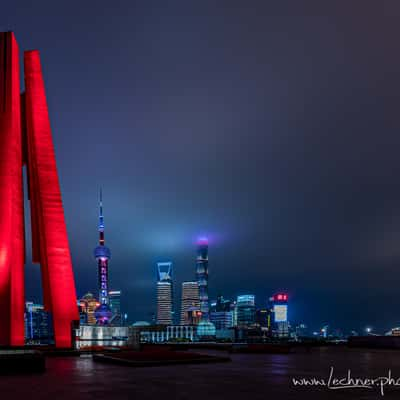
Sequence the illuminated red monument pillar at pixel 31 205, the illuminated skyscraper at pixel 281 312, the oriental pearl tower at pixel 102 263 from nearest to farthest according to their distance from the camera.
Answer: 1. the illuminated red monument pillar at pixel 31 205
2. the illuminated skyscraper at pixel 281 312
3. the oriental pearl tower at pixel 102 263

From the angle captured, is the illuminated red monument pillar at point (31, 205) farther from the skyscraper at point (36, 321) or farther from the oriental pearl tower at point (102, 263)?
the skyscraper at point (36, 321)

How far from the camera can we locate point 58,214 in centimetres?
2345

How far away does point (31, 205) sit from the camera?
24656mm

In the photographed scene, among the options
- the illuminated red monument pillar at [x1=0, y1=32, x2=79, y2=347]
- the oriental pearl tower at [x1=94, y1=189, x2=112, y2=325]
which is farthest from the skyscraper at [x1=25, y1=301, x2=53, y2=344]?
the illuminated red monument pillar at [x1=0, y1=32, x2=79, y2=347]

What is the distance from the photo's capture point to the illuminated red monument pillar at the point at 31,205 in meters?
20.3

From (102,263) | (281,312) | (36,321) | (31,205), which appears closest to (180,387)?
(31,205)

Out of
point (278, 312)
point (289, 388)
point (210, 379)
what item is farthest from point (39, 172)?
point (278, 312)

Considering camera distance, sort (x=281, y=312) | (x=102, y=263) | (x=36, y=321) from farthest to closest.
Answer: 1. (x=36, y=321)
2. (x=102, y=263)
3. (x=281, y=312)

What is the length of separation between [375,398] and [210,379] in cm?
394

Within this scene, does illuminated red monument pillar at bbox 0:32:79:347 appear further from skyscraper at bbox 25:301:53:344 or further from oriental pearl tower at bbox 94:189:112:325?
skyscraper at bbox 25:301:53:344

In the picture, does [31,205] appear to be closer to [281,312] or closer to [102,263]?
[281,312]

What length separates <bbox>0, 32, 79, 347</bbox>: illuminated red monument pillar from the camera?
20328mm

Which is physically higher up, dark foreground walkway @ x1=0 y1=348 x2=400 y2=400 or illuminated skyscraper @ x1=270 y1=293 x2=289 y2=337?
dark foreground walkway @ x1=0 y1=348 x2=400 y2=400

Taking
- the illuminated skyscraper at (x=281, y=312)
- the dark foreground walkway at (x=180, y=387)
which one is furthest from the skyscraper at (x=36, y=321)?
the dark foreground walkway at (x=180, y=387)
